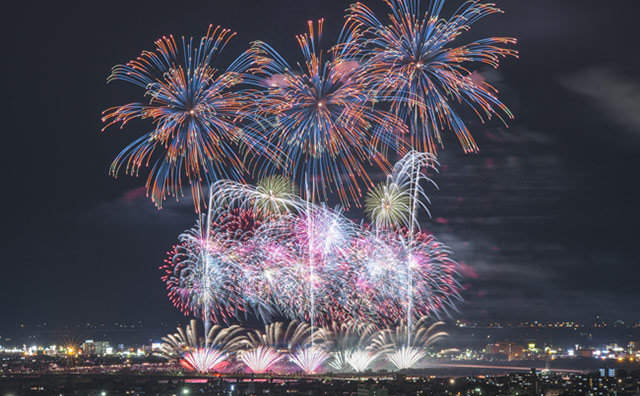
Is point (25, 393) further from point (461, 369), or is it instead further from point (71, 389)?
point (461, 369)

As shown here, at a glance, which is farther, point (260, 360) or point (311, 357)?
point (260, 360)

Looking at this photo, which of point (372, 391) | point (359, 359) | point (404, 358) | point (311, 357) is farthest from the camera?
point (359, 359)

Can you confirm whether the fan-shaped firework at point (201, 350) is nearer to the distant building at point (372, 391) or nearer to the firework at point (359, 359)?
the distant building at point (372, 391)

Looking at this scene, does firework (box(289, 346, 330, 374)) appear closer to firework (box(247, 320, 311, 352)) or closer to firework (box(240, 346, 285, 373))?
firework (box(247, 320, 311, 352))

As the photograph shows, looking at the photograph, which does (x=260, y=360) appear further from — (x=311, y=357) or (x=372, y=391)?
(x=372, y=391)

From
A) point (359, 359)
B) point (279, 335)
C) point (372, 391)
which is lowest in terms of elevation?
point (372, 391)

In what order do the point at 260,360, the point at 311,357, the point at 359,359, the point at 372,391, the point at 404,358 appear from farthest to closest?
the point at 359,359 < the point at 260,360 < the point at 311,357 < the point at 404,358 < the point at 372,391

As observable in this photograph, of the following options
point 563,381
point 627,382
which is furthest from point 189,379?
point 627,382

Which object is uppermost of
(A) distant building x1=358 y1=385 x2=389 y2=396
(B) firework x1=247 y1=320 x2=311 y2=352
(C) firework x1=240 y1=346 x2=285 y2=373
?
(B) firework x1=247 y1=320 x2=311 y2=352

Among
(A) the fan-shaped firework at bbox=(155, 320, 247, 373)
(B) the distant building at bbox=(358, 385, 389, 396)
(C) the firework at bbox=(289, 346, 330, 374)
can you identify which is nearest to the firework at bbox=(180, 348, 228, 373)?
(A) the fan-shaped firework at bbox=(155, 320, 247, 373)

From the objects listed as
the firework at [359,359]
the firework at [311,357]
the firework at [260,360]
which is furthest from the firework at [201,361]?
the firework at [359,359]

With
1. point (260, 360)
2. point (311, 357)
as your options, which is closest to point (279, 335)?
point (311, 357)
